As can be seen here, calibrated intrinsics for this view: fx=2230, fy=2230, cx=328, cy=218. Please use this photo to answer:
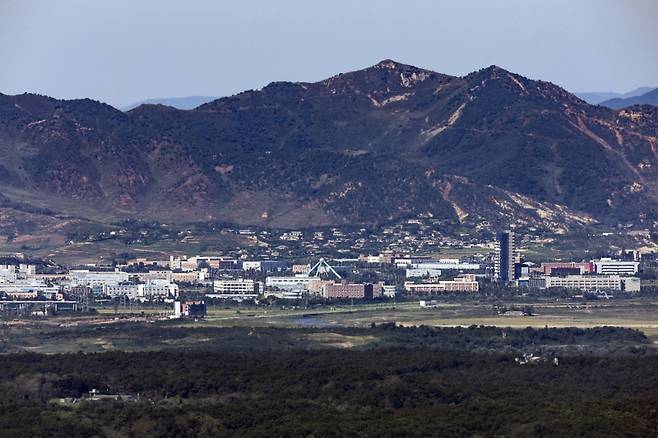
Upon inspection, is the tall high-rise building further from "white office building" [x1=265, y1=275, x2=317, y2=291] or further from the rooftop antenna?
"white office building" [x1=265, y1=275, x2=317, y2=291]

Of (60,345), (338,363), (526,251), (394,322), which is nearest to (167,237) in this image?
(526,251)

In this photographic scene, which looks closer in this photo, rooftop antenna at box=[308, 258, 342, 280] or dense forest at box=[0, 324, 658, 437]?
dense forest at box=[0, 324, 658, 437]

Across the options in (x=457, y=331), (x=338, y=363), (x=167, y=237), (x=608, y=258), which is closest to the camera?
(x=338, y=363)

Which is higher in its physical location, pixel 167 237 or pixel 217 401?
pixel 167 237

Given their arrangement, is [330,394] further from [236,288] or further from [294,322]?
[236,288]

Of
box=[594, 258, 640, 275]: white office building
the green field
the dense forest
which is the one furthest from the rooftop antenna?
the dense forest

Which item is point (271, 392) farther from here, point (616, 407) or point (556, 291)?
point (556, 291)

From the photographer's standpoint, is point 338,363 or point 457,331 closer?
point 338,363
